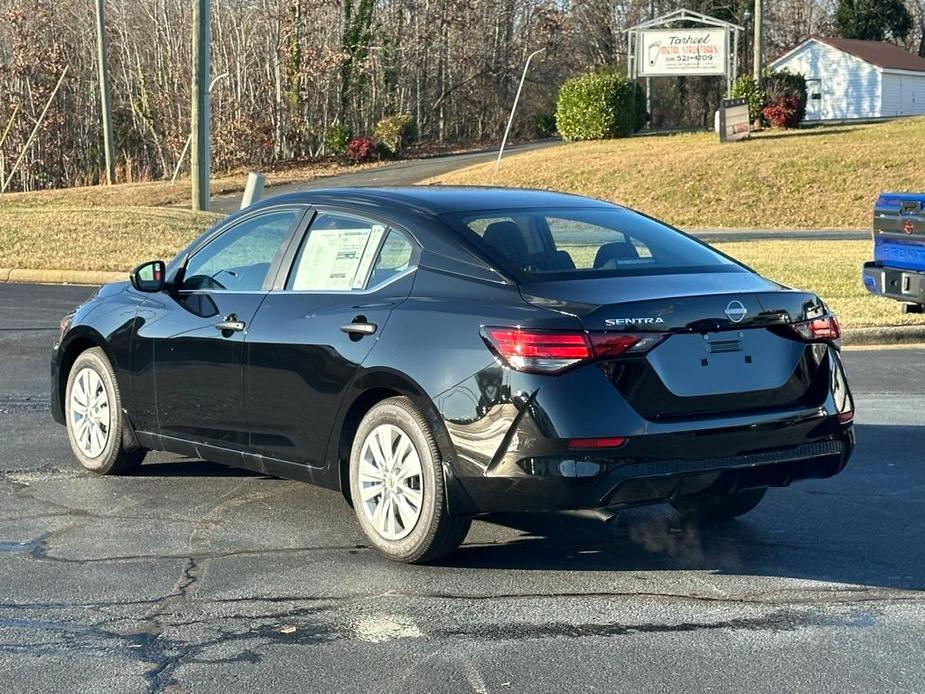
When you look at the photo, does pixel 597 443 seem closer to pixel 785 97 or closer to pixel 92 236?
pixel 92 236

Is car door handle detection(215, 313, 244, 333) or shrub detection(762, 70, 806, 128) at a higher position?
shrub detection(762, 70, 806, 128)

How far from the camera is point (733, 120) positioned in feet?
133

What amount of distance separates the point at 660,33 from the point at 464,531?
4360cm

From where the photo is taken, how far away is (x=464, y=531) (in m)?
5.73

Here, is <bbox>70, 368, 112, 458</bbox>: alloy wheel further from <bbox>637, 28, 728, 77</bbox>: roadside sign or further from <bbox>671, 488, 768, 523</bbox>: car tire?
<bbox>637, 28, 728, 77</bbox>: roadside sign

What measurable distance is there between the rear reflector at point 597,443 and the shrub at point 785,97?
39887mm

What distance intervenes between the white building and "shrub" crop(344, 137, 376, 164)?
23840 mm

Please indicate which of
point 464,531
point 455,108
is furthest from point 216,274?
point 455,108

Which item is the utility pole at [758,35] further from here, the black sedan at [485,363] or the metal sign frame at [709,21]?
the black sedan at [485,363]

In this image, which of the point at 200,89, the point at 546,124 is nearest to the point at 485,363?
the point at 200,89

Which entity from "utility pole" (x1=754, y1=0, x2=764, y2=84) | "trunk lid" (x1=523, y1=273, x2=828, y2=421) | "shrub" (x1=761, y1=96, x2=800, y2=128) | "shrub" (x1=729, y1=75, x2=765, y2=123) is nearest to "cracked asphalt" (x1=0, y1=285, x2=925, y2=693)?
"trunk lid" (x1=523, y1=273, x2=828, y2=421)

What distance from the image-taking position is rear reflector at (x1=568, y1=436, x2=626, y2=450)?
5.27 meters

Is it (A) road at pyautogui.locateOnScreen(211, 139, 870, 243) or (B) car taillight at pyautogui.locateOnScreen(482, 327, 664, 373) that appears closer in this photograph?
(B) car taillight at pyautogui.locateOnScreen(482, 327, 664, 373)

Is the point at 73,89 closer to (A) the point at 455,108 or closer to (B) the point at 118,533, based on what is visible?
(A) the point at 455,108
